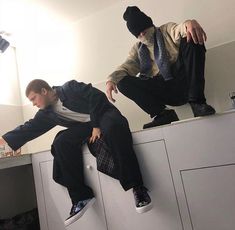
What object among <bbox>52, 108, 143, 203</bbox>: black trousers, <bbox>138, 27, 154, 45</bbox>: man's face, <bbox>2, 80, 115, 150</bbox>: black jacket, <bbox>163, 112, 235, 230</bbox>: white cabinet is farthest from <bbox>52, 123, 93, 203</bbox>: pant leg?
<bbox>138, 27, 154, 45</bbox>: man's face

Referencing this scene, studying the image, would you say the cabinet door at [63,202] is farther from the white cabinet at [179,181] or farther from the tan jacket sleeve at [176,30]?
the tan jacket sleeve at [176,30]

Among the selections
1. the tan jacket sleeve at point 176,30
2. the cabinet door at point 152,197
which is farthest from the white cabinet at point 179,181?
the tan jacket sleeve at point 176,30

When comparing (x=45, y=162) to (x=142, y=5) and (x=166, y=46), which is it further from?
(x=142, y=5)

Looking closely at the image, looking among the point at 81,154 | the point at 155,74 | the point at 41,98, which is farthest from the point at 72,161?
the point at 155,74

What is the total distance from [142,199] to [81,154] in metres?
0.49

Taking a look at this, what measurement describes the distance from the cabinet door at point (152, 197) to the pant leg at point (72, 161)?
155 millimetres

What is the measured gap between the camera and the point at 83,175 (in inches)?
63.9

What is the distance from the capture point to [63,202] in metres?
1.71

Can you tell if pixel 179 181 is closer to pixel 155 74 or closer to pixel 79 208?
pixel 79 208

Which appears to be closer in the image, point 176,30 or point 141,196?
point 141,196

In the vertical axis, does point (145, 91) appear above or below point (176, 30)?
below

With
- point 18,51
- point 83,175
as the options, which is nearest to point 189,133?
point 83,175

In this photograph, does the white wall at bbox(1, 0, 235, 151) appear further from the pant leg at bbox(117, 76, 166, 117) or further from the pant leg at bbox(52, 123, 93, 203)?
the pant leg at bbox(52, 123, 93, 203)

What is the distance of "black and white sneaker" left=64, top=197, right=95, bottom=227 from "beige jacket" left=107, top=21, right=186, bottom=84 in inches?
27.5
